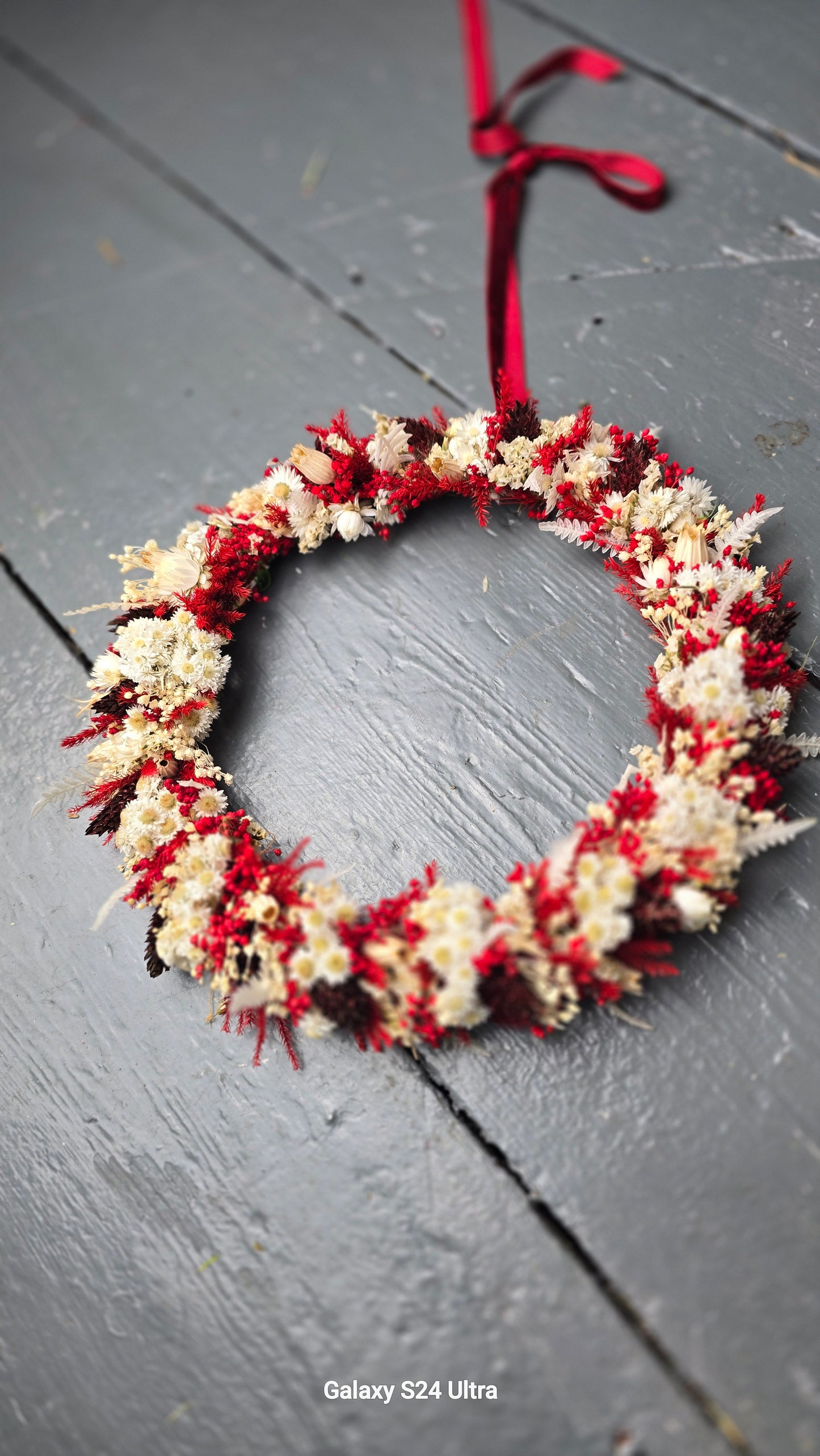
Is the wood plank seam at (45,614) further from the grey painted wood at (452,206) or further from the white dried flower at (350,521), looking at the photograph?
the white dried flower at (350,521)

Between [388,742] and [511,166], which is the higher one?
[511,166]

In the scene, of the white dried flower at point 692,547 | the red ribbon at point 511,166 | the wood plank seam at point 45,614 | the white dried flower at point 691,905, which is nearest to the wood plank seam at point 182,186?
the red ribbon at point 511,166

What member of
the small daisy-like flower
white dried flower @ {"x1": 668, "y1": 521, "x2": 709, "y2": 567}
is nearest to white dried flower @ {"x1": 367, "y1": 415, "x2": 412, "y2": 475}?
white dried flower @ {"x1": 668, "y1": 521, "x2": 709, "y2": 567}

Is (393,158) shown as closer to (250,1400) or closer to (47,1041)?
(47,1041)

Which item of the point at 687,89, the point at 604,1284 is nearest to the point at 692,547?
the point at 604,1284

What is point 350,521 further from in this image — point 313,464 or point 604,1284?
point 604,1284

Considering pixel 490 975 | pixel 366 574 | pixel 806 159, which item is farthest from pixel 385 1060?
pixel 806 159
